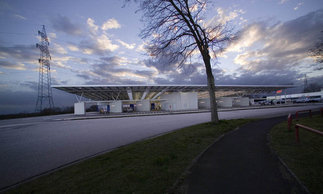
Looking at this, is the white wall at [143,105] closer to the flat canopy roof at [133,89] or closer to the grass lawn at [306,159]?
the flat canopy roof at [133,89]

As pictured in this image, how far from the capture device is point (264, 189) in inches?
96.7

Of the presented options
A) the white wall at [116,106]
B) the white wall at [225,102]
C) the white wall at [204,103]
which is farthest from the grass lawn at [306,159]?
the white wall at [225,102]

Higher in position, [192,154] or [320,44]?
[320,44]

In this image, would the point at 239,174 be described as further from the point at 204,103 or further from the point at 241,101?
the point at 241,101

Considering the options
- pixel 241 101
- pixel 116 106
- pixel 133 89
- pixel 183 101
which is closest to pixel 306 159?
pixel 183 101

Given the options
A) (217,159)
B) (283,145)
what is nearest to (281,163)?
(217,159)

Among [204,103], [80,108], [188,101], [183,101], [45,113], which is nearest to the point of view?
[80,108]

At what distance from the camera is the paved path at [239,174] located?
2482 millimetres

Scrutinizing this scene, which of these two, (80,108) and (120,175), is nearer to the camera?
(120,175)

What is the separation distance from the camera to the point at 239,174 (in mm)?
3008

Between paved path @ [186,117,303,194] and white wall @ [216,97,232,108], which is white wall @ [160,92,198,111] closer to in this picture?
white wall @ [216,97,232,108]

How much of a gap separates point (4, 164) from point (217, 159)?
7330 millimetres

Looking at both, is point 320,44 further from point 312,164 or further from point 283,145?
point 312,164

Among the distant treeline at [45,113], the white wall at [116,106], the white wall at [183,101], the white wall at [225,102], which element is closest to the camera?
the white wall at [183,101]
